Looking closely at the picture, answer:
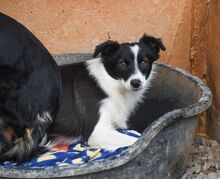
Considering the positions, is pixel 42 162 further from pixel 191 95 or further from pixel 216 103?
pixel 216 103

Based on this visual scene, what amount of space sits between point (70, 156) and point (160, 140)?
71 cm

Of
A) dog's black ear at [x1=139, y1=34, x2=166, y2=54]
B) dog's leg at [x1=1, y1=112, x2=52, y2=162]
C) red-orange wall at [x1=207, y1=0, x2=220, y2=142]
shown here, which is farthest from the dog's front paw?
red-orange wall at [x1=207, y1=0, x2=220, y2=142]

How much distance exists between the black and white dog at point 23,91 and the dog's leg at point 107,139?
2.07 feet

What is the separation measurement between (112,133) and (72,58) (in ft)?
3.18

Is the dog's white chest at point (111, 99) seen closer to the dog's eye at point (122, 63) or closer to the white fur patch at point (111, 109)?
the white fur patch at point (111, 109)

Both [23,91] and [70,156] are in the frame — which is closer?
[23,91]

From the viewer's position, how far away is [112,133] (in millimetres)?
4090

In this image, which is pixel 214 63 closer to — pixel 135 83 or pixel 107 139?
pixel 135 83

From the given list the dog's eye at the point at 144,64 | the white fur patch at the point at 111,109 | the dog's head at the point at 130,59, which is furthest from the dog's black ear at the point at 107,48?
the dog's eye at the point at 144,64

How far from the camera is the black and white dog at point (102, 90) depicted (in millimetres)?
4051

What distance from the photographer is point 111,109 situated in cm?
415

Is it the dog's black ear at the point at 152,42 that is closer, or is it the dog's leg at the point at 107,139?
the dog's leg at the point at 107,139

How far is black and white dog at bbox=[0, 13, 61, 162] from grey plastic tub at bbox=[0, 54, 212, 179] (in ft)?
1.21

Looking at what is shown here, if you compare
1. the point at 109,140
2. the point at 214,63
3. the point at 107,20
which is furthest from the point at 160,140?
the point at 107,20
